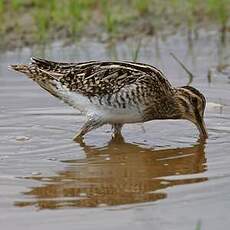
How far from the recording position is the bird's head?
7.71m

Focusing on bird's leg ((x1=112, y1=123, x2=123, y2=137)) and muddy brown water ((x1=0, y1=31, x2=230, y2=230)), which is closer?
muddy brown water ((x1=0, y1=31, x2=230, y2=230))

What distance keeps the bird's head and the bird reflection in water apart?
38 centimetres

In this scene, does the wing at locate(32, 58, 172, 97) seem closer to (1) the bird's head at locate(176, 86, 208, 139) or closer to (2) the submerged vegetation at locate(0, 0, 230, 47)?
(1) the bird's head at locate(176, 86, 208, 139)

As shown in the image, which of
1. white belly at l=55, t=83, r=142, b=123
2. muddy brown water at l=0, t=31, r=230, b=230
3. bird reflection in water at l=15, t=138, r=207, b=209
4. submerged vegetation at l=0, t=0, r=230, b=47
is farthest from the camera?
submerged vegetation at l=0, t=0, r=230, b=47

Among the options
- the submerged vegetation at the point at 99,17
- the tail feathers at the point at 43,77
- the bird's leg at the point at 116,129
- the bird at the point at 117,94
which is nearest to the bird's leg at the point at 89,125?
the bird at the point at 117,94

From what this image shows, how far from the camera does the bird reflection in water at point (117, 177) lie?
5.94m

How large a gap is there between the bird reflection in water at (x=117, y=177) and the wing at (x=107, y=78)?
43 cm

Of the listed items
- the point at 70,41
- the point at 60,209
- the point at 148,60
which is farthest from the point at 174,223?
the point at 70,41

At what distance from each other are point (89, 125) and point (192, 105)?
848 millimetres

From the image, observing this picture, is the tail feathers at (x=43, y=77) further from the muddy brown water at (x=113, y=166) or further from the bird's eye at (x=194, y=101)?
the bird's eye at (x=194, y=101)

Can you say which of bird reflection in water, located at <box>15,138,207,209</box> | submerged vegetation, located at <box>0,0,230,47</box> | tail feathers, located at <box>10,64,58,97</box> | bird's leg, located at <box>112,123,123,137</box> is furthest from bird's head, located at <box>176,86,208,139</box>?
submerged vegetation, located at <box>0,0,230,47</box>

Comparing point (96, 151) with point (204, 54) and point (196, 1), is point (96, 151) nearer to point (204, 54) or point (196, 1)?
point (204, 54)

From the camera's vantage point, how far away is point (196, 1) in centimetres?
1127

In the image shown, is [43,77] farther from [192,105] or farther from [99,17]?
[99,17]
